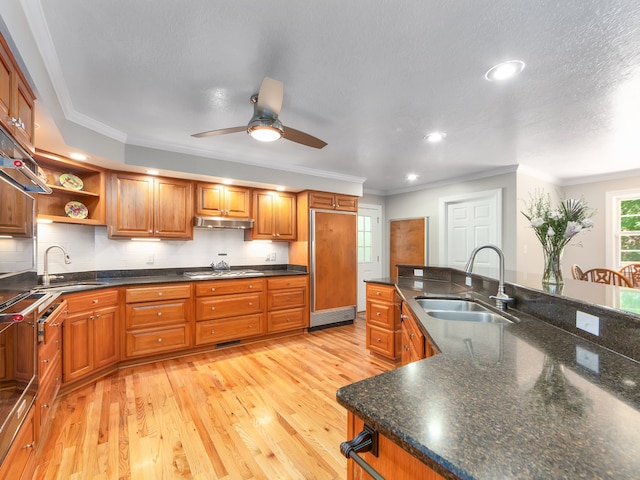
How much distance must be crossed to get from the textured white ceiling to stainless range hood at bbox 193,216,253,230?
89 centimetres

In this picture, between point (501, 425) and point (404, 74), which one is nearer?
point (501, 425)

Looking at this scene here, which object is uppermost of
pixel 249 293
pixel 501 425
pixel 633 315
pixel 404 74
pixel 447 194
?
pixel 404 74

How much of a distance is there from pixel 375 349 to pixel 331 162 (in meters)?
2.46

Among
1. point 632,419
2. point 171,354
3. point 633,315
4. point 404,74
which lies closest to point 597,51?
point 404,74

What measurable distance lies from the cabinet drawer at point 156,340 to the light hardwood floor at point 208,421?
16 cm

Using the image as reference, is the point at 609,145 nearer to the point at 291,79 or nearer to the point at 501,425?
the point at 291,79

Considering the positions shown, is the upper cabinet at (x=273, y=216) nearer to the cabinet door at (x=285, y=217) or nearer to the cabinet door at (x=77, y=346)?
the cabinet door at (x=285, y=217)

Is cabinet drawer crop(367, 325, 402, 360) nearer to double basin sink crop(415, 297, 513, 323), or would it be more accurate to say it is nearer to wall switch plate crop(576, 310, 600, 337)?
double basin sink crop(415, 297, 513, 323)

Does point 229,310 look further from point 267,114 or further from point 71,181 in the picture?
point 267,114

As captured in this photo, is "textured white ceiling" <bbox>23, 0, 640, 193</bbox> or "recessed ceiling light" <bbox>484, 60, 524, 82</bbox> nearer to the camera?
"textured white ceiling" <bbox>23, 0, 640, 193</bbox>

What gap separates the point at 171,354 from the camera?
3381mm

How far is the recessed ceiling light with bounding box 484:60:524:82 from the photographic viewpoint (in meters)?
1.85

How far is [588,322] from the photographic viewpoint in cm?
127

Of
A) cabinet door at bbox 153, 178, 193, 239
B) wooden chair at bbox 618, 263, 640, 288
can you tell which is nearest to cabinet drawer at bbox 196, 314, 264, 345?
cabinet door at bbox 153, 178, 193, 239
